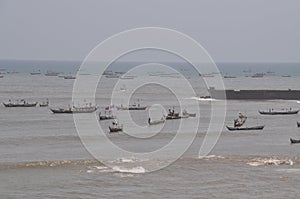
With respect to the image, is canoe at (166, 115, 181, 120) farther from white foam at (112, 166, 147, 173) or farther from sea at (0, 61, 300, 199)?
white foam at (112, 166, 147, 173)

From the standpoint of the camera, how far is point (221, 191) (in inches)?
1001

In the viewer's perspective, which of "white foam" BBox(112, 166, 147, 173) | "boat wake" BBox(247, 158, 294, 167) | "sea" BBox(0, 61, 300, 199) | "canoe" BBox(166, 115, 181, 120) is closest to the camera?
"sea" BBox(0, 61, 300, 199)

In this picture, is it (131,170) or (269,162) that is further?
(269,162)

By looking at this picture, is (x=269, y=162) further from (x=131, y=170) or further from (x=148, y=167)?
(x=131, y=170)

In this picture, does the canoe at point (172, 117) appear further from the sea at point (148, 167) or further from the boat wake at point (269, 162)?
the boat wake at point (269, 162)

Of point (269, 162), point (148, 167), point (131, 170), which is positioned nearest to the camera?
point (131, 170)

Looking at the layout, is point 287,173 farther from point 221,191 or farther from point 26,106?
point 26,106

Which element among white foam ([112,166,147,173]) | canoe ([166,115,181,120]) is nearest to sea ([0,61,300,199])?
white foam ([112,166,147,173])

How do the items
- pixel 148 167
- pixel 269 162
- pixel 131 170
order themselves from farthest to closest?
pixel 269 162
pixel 148 167
pixel 131 170

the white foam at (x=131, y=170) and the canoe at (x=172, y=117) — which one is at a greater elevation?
the canoe at (x=172, y=117)

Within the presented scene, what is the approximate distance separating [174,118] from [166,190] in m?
33.1

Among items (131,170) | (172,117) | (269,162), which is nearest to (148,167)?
(131,170)

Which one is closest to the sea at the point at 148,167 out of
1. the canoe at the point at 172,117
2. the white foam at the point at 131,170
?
the white foam at the point at 131,170

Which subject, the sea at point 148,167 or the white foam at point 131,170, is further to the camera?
the white foam at point 131,170
